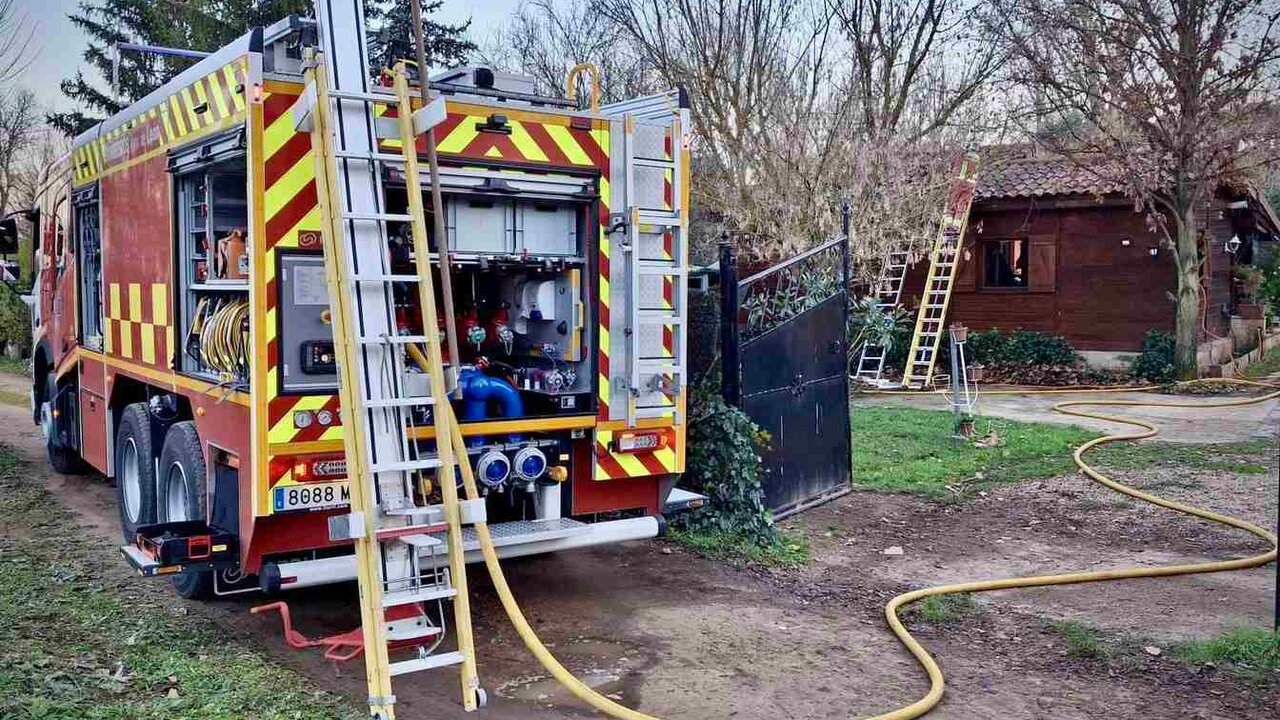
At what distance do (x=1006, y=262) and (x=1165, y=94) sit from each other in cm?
452

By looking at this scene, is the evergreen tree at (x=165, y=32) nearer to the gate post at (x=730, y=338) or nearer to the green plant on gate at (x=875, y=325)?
the green plant on gate at (x=875, y=325)

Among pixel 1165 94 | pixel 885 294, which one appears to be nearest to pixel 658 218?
pixel 1165 94

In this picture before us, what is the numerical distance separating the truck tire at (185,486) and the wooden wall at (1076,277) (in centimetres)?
1551

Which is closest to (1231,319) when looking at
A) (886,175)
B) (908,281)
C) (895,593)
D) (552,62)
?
(908,281)

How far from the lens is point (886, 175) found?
16.6m

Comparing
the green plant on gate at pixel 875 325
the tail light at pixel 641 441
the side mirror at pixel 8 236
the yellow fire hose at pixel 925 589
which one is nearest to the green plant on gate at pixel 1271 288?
the green plant on gate at pixel 875 325

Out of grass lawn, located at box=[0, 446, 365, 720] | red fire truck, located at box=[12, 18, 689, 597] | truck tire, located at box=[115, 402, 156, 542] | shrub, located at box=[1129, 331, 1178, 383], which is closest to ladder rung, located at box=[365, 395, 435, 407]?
red fire truck, located at box=[12, 18, 689, 597]

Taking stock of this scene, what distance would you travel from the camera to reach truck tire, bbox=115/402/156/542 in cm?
696

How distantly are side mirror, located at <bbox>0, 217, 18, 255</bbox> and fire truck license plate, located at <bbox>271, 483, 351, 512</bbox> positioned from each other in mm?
7303

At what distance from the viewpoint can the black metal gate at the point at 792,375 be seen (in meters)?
7.72

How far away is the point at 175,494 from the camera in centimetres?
656

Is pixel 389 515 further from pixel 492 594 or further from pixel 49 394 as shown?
pixel 49 394

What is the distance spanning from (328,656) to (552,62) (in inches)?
824

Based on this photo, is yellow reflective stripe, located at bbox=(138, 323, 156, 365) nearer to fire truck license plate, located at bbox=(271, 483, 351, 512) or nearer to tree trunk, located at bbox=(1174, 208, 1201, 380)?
fire truck license plate, located at bbox=(271, 483, 351, 512)
